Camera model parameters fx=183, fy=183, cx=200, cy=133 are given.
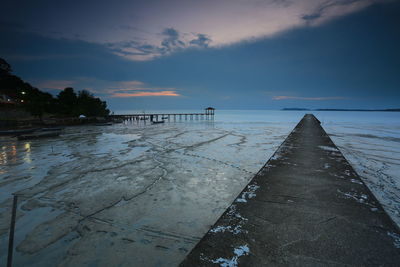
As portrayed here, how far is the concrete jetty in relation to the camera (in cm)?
204

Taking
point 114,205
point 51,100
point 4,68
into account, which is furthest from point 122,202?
point 4,68

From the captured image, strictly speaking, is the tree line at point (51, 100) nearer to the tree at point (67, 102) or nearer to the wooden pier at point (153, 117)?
the tree at point (67, 102)

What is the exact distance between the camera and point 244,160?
10.4 meters

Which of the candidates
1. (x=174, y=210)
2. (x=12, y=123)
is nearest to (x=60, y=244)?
(x=174, y=210)

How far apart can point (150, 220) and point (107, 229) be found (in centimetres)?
97

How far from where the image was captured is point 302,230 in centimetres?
256

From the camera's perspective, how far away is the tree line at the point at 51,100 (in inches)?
1319

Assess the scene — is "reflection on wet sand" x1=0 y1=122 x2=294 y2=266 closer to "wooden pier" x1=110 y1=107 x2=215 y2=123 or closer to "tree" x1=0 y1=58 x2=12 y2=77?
"wooden pier" x1=110 y1=107 x2=215 y2=123

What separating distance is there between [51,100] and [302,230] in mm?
51200

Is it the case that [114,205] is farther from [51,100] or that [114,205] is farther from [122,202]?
[51,100]

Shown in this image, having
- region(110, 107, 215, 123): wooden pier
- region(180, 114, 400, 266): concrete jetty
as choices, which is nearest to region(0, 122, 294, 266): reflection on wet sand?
region(180, 114, 400, 266): concrete jetty

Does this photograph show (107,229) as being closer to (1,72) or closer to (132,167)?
(132,167)

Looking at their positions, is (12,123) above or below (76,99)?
below

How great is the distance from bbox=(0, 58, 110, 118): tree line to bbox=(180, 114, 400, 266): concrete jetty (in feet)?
132
